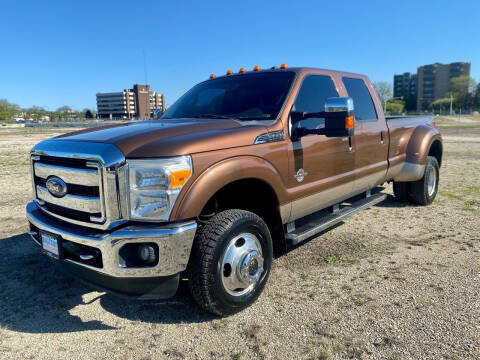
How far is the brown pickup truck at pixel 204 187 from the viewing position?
247cm

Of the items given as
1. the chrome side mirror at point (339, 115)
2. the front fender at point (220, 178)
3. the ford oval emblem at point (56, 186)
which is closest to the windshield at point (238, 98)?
the chrome side mirror at point (339, 115)

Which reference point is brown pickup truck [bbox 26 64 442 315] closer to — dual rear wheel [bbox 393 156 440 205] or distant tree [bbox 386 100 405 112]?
dual rear wheel [bbox 393 156 440 205]

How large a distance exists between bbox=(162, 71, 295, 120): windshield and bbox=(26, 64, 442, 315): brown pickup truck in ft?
0.05

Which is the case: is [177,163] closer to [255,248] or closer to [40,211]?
[255,248]

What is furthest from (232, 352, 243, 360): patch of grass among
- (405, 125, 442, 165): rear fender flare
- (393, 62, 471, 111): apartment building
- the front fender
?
(393, 62, 471, 111): apartment building

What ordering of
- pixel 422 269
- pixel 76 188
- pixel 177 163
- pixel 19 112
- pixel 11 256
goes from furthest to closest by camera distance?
pixel 19 112
pixel 11 256
pixel 422 269
pixel 76 188
pixel 177 163

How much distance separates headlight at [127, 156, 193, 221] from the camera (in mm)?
2449

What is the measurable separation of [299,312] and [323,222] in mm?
1137

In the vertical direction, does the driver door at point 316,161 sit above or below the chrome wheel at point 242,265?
above

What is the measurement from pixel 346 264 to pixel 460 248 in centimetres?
141

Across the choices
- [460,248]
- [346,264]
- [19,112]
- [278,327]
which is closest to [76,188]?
[278,327]

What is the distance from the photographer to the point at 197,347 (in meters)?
2.58

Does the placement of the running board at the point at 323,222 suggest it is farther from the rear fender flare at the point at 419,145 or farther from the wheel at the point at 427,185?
the wheel at the point at 427,185

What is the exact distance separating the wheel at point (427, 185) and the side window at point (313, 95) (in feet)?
8.66
